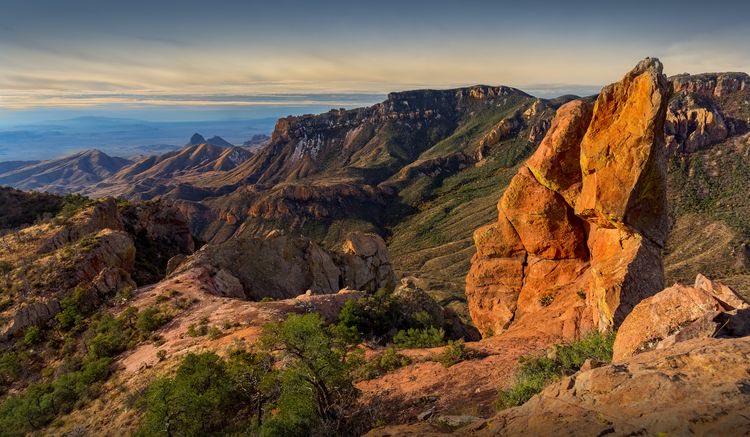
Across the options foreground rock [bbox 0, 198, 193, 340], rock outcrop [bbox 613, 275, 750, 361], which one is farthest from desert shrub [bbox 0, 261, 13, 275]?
rock outcrop [bbox 613, 275, 750, 361]

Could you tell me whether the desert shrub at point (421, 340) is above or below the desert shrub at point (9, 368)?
above

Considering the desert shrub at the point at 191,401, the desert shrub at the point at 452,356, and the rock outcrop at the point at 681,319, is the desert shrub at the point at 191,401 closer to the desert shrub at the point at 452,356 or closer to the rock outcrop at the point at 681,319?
the desert shrub at the point at 452,356

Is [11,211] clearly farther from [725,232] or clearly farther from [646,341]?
[725,232]

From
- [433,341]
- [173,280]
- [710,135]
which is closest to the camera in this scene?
[433,341]

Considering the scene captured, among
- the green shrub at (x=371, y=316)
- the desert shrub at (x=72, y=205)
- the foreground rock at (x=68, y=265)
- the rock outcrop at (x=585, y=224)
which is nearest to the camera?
the rock outcrop at (x=585, y=224)

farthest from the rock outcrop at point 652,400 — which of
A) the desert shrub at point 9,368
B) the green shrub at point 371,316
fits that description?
the desert shrub at point 9,368

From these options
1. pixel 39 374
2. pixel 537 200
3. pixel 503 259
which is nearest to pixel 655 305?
pixel 537 200

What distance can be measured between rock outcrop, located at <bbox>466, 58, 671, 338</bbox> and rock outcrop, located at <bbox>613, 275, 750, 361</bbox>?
191 inches

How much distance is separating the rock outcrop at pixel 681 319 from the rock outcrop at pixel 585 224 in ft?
16.0

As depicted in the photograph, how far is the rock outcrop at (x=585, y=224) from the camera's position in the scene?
20.8m

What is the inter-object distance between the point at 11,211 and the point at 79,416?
175 feet

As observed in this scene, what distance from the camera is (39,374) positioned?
2438cm

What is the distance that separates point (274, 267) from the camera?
43125 millimetres

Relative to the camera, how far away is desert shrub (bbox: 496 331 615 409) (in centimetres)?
1294
